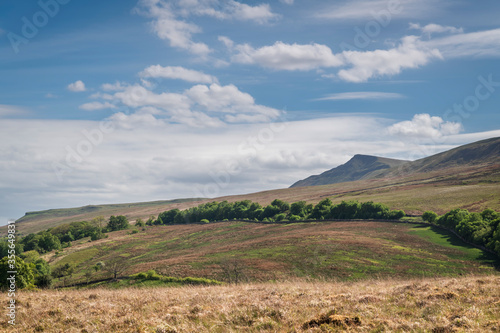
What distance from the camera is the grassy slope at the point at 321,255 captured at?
183 feet

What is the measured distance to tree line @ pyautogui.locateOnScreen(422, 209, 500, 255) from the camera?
64250 millimetres

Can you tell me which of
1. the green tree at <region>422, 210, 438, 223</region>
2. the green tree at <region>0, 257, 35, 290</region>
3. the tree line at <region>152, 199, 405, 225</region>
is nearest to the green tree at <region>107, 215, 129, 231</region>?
the tree line at <region>152, 199, 405, 225</region>

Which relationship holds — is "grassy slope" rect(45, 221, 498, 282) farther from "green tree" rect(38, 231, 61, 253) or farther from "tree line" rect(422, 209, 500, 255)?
"green tree" rect(38, 231, 61, 253)

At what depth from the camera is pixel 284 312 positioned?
1195 cm

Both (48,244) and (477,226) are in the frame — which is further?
(48,244)

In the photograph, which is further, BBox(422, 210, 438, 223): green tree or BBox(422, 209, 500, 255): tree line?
BBox(422, 210, 438, 223): green tree

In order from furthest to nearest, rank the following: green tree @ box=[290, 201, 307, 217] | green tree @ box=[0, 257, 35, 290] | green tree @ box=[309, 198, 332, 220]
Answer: green tree @ box=[290, 201, 307, 217] → green tree @ box=[309, 198, 332, 220] → green tree @ box=[0, 257, 35, 290]

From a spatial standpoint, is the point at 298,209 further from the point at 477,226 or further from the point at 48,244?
the point at 48,244

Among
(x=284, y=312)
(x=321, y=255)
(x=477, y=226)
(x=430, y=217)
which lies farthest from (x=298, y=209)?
(x=284, y=312)

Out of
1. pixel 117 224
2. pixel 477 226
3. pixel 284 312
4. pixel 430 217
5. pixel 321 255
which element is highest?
pixel 284 312

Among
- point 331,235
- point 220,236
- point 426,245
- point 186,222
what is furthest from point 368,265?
point 186,222

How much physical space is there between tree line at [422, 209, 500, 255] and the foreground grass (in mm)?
59941

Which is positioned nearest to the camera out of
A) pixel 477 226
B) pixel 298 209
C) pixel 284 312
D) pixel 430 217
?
pixel 284 312

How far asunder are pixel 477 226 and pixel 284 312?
79.5m
